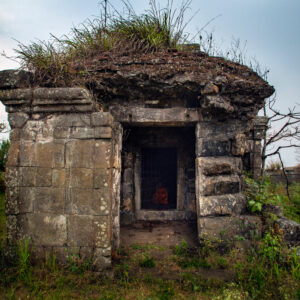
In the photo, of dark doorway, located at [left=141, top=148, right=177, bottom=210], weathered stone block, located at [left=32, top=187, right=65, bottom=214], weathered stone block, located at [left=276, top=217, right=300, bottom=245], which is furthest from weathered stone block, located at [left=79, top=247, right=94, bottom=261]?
dark doorway, located at [left=141, top=148, right=177, bottom=210]

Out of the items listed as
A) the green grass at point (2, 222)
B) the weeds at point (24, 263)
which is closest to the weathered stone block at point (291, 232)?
the weeds at point (24, 263)

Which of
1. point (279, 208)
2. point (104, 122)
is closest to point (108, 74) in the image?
point (104, 122)

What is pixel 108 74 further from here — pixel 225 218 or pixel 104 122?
pixel 225 218

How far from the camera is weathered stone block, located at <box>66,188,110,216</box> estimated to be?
3109 mm

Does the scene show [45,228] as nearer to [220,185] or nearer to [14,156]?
[14,156]

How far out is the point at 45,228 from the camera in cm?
316

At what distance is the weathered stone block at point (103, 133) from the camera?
3.15 meters

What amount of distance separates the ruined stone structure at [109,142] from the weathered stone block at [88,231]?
13 mm

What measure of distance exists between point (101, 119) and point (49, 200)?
4.19ft

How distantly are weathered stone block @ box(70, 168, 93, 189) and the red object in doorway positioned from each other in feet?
10.7

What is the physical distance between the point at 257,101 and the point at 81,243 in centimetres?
347

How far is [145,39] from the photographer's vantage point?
14.8 feet

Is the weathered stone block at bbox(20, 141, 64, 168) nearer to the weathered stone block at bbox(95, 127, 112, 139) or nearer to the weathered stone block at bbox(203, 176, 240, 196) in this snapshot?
the weathered stone block at bbox(95, 127, 112, 139)

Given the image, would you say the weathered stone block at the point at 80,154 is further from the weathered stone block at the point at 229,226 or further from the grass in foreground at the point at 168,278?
the weathered stone block at the point at 229,226
